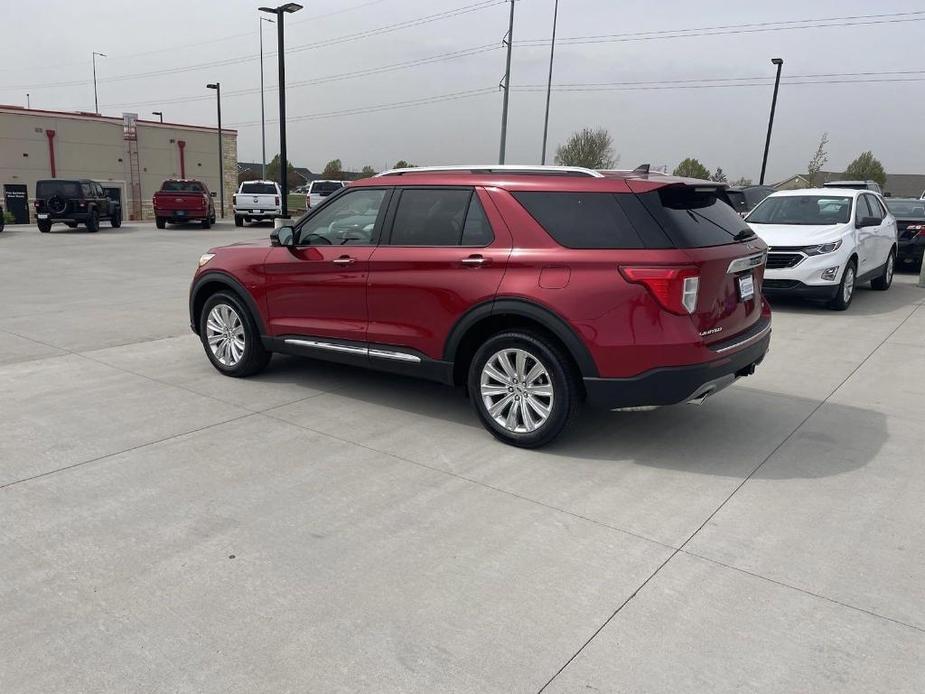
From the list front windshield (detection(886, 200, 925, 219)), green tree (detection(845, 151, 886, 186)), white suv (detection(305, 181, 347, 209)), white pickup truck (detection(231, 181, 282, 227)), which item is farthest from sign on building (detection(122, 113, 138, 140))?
green tree (detection(845, 151, 886, 186))

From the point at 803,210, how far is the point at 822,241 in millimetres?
1385

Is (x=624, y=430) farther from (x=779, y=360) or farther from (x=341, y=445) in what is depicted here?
(x=779, y=360)

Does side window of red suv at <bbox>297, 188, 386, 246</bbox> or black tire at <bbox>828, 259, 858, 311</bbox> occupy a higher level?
side window of red suv at <bbox>297, 188, 386, 246</bbox>

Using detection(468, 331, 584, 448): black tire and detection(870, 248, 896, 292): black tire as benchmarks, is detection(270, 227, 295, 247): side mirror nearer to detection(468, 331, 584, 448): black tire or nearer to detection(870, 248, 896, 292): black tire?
detection(468, 331, 584, 448): black tire

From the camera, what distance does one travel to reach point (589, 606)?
9.66 ft

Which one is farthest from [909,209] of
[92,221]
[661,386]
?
[92,221]

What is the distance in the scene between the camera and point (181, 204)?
87.6ft

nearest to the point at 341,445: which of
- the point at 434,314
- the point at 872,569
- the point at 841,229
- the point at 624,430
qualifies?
the point at 434,314

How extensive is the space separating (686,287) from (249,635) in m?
2.87

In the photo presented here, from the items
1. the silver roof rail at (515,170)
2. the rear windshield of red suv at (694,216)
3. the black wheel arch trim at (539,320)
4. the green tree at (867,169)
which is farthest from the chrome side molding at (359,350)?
the green tree at (867,169)

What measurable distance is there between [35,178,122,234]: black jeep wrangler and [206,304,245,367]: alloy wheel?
2123 centimetres

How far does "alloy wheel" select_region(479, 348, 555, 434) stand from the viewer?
455 centimetres

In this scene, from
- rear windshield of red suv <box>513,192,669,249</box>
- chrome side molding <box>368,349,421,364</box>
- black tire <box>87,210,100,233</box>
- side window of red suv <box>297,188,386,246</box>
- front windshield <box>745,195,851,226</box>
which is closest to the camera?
rear windshield of red suv <box>513,192,669,249</box>

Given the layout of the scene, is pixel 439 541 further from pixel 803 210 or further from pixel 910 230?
pixel 910 230
